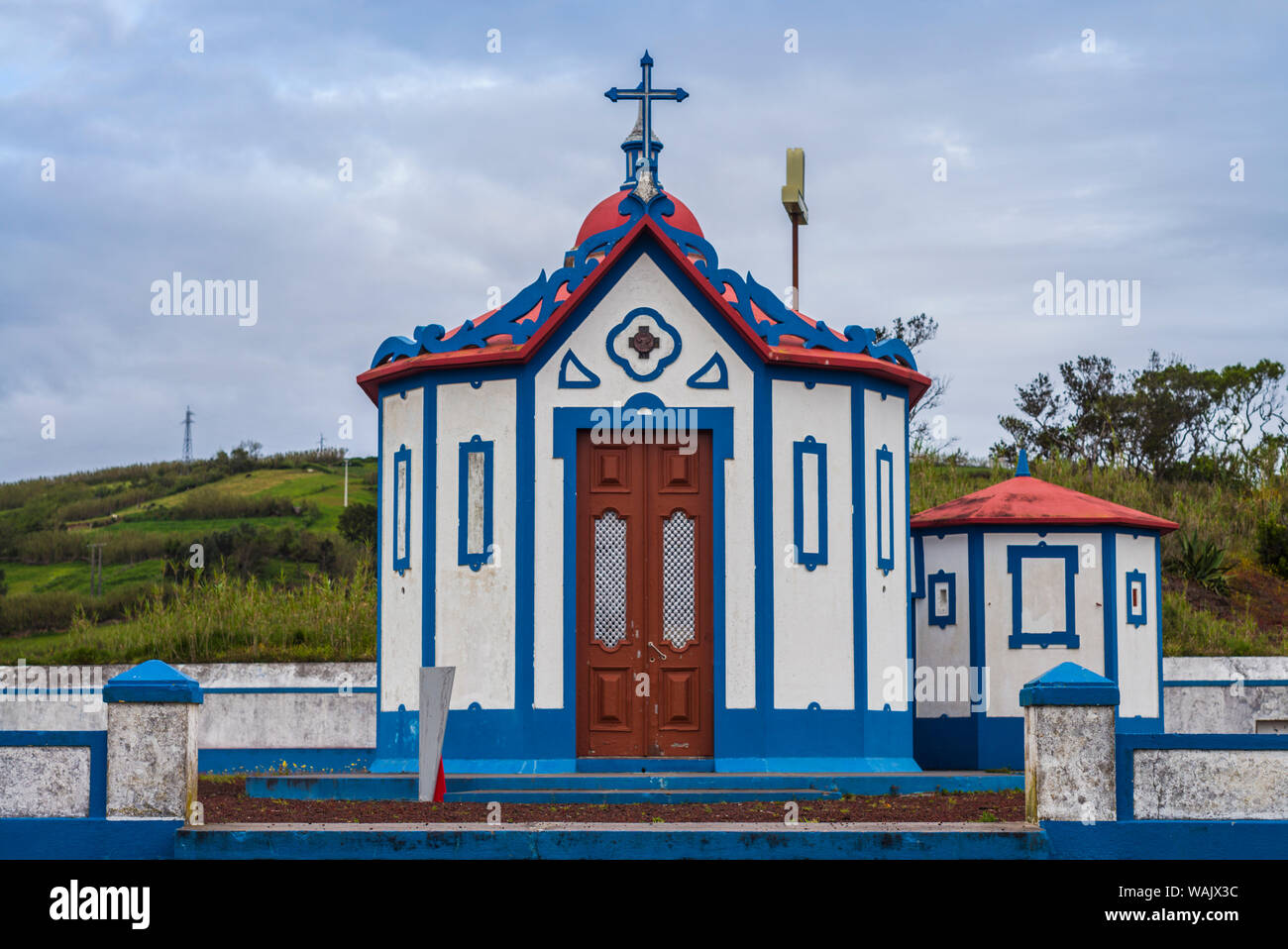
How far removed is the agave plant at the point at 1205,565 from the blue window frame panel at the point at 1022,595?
802cm

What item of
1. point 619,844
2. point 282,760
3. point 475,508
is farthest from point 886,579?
point 282,760

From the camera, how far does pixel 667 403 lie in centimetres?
1354

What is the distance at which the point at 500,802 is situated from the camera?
38.5 feet

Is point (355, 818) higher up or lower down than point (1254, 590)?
lower down

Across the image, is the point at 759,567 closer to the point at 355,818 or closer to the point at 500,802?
the point at 500,802

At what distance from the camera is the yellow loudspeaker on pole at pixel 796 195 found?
1770cm

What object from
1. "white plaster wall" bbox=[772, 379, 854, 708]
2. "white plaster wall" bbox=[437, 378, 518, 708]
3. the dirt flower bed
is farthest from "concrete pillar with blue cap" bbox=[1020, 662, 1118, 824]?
"white plaster wall" bbox=[437, 378, 518, 708]

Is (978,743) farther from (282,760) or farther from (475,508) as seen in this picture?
(282,760)

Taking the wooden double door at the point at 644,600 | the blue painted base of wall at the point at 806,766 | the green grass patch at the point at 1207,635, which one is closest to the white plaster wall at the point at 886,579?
the blue painted base of wall at the point at 806,766

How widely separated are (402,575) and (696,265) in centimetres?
410

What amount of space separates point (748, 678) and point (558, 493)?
2454 millimetres
